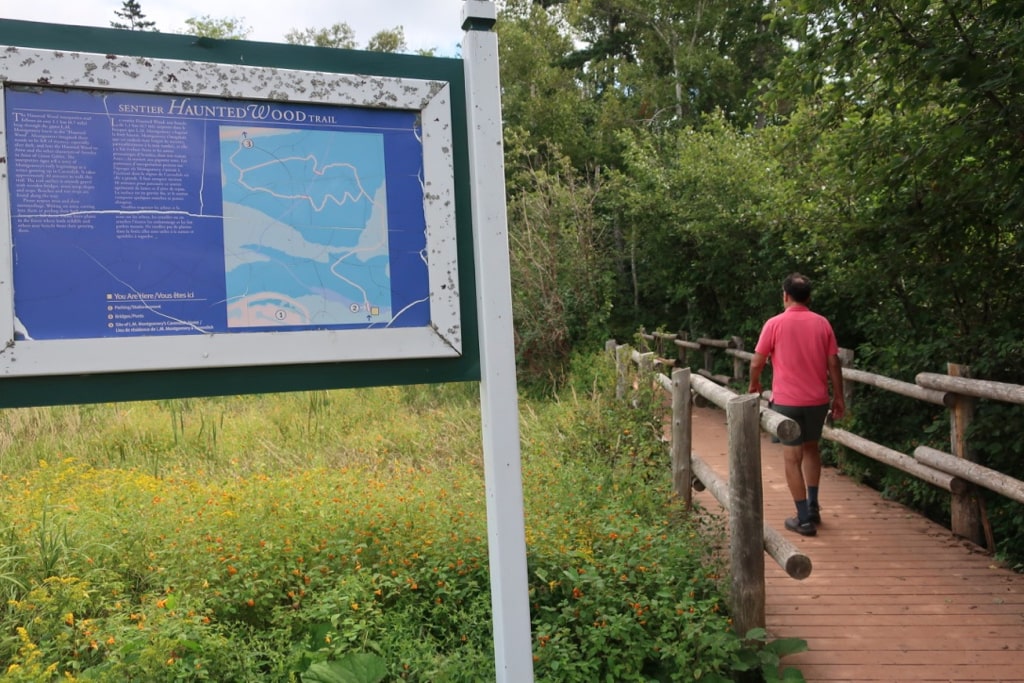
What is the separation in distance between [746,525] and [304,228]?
2499 millimetres

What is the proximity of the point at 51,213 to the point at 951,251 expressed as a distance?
642 centimetres

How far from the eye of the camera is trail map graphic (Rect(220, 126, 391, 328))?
2211mm

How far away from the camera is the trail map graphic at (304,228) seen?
2211 mm

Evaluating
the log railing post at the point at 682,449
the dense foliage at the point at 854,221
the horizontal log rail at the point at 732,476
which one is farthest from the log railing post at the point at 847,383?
the log railing post at the point at 682,449

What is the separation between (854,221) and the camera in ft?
23.1

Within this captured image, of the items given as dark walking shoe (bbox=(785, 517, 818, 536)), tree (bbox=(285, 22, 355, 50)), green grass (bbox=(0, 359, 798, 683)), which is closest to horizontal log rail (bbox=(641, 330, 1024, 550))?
dark walking shoe (bbox=(785, 517, 818, 536))

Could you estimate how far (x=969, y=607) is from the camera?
4.36m

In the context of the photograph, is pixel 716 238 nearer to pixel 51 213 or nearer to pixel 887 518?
pixel 887 518

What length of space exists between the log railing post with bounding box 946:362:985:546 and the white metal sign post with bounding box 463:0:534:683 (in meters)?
4.31

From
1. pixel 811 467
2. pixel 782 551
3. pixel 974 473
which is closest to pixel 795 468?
pixel 811 467

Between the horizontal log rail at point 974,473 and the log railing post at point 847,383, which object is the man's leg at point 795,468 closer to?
the horizontal log rail at point 974,473

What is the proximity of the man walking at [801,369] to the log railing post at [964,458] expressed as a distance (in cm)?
97

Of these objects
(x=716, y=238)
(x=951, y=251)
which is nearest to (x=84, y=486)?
(x=951, y=251)

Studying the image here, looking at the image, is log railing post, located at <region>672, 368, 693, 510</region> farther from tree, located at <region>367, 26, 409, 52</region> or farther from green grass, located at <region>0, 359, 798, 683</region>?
tree, located at <region>367, 26, 409, 52</region>
